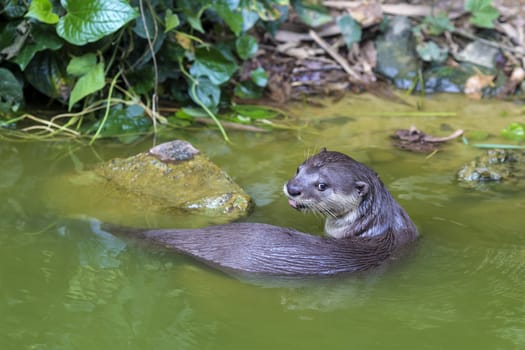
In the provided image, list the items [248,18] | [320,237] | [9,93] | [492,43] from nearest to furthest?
1. [320,237]
2. [9,93]
3. [248,18]
4. [492,43]

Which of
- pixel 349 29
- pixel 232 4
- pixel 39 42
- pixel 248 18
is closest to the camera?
pixel 39 42

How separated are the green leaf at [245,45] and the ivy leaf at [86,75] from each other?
39.9 inches

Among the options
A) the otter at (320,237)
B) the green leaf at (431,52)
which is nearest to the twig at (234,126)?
the otter at (320,237)

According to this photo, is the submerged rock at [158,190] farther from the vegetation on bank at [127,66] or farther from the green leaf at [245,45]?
the green leaf at [245,45]

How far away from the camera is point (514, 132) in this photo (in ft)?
13.3

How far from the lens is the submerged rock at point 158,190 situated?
295 centimetres

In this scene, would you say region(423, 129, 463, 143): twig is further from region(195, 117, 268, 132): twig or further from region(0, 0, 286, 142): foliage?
region(0, 0, 286, 142): foliage

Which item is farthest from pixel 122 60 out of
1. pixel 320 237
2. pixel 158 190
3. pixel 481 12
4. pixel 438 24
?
pixel 481 12

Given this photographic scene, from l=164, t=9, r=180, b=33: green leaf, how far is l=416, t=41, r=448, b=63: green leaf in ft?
6.47

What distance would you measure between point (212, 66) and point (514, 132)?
1.77m

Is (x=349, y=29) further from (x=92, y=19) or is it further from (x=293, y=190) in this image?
(x=293, y=190)

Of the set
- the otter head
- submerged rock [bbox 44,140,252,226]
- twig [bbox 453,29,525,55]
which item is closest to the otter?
the otter head

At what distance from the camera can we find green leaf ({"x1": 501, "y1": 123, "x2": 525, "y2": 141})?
4.03 meters

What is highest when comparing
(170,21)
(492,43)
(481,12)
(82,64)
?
(170,21)
